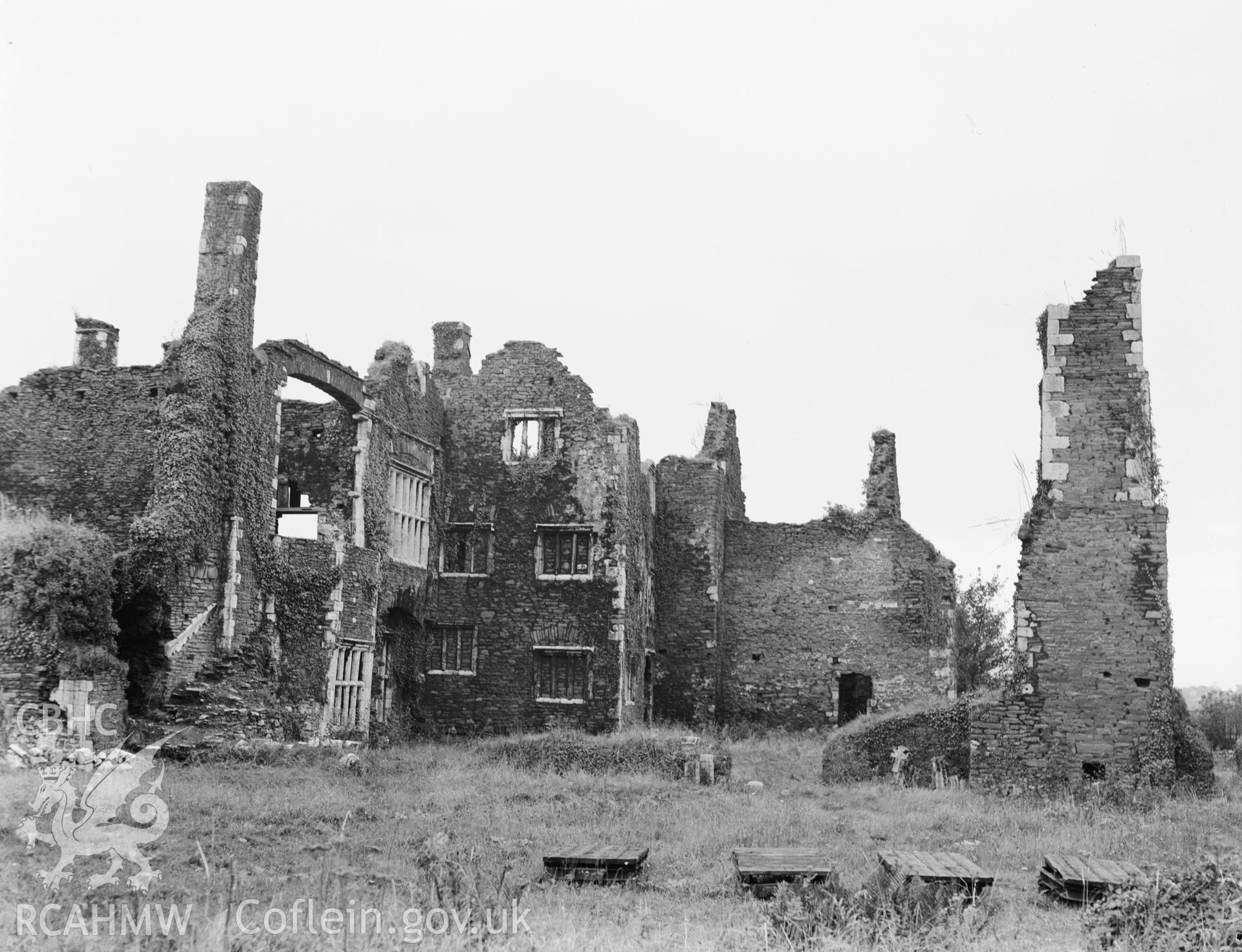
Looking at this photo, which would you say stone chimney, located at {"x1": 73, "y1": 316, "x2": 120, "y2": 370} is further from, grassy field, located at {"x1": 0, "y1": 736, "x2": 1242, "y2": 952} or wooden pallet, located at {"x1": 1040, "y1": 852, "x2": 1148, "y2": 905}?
wooden pallet, located at {"x1": 1040, "y1": 852, "x2": 1148, "y2": 905}

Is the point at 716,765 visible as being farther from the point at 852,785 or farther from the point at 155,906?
the point at 155,906

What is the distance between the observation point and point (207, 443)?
2147cm

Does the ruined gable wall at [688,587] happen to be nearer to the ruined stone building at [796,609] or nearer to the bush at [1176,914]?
the ruined stone building at [796,609]

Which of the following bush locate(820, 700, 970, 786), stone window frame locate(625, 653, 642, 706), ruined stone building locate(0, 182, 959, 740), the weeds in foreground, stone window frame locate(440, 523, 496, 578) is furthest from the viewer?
stone window frame locate(440, 523, 496, 578)

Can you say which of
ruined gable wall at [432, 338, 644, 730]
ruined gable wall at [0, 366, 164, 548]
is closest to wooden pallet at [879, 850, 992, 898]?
ruined gable wall at [0, 366, 164, 548]

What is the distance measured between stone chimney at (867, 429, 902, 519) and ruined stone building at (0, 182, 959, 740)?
7 centimetres

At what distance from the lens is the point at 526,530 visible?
93.7 feet

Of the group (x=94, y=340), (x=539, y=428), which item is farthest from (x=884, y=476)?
(x=94, y=340)

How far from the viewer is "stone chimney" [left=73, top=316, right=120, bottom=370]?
25156 mm

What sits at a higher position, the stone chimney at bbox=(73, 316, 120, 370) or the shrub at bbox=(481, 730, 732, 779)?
the stone chimney at bbox=(73, 316, 120, 370)

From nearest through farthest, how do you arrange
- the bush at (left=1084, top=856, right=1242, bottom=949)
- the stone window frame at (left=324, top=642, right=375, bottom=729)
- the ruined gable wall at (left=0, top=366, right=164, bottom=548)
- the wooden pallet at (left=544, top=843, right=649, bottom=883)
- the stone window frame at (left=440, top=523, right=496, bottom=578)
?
the bush at (left=1084, top=856, right=1242, bottom=949), the wooden pallet at (left=544, top=843, right=649, bottom=883), the ruined gable wall at (left=0, top=366, right=164, bottom=548), the stone window frame at (left=324, top=642, right=375, bottom=729), the stone window frame at (left=440, top=523, right=496, bottom=578)

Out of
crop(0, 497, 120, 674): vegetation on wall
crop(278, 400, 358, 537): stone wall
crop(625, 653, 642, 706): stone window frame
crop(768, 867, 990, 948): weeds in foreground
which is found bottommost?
crop(768, 867, 990, 948): weeds in foreground

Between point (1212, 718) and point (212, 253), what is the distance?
26533 millimetres

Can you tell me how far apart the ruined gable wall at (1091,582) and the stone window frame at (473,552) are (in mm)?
12453
